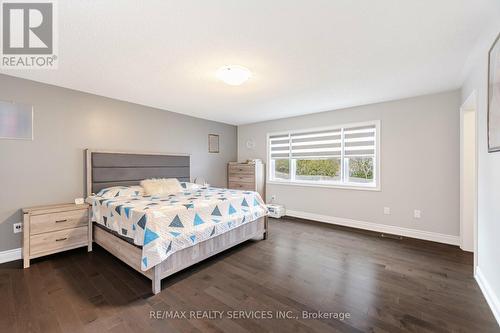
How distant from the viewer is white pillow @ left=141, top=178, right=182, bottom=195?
345 centimetres

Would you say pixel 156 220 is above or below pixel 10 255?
above

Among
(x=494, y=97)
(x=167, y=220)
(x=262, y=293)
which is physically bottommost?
(x=262, y=293)

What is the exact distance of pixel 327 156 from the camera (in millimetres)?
4508

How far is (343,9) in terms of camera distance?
156 centimetres

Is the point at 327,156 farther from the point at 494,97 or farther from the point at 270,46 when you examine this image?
the point at 270,46

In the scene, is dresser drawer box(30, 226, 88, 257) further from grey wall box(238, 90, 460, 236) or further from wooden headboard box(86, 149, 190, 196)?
grey wall box(238, 90, 460, 236)

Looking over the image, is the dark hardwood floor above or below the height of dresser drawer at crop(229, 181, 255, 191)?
below

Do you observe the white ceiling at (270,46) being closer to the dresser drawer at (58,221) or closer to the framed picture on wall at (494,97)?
the framed picture on wall at (494,97)

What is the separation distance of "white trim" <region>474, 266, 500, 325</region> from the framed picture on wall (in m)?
1.22

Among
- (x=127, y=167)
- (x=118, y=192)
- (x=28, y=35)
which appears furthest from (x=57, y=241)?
(x=28, y=35)

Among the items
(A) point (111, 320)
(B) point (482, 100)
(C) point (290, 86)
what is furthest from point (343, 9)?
(A) point (111, 320)

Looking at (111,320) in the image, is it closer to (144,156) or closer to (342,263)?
(342,263)

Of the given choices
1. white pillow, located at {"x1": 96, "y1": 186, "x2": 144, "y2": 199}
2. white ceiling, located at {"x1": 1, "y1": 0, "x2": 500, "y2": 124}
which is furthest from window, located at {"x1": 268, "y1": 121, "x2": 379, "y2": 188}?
white pillow, located at {"x1": 96, "y1": 186, "x2": 144, "y2": 199}

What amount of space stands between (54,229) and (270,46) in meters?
3.36
